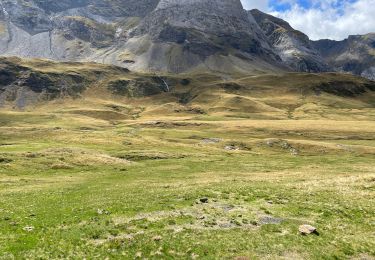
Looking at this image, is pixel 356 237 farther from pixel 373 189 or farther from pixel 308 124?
pixel 308 124

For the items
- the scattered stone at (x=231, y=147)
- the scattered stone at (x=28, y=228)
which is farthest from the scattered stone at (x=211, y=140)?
the scattered stone at (x=28, y=228)

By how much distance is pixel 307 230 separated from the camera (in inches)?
1141

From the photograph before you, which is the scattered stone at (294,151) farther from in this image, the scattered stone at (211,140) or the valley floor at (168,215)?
the valley floor at (168,215)

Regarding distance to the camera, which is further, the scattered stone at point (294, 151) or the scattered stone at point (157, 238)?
the scattered stone at point (294, 151)

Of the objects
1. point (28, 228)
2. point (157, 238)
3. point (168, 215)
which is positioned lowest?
point (168, 215)

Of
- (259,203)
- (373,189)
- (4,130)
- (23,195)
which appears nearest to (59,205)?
(23,195)

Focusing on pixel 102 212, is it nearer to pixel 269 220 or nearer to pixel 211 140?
pixel 269 220

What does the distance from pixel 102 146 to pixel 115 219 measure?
253 ft

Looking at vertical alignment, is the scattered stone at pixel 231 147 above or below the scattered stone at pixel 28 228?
below

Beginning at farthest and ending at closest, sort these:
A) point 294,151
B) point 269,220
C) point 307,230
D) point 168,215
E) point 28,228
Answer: point 294,151
point 168,215
point 269,220
point 307,230
point 28,228

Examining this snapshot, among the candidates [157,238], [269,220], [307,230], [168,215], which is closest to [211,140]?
[168,215]

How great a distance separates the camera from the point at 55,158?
7625 cm

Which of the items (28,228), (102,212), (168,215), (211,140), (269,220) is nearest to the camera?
(28,228)

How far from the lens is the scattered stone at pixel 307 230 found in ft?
94.4
